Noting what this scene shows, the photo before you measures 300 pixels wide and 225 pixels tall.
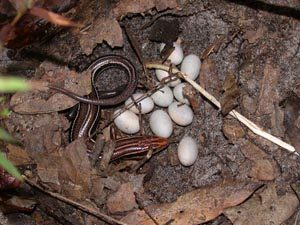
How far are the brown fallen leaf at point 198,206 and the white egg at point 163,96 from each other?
812 millimetres

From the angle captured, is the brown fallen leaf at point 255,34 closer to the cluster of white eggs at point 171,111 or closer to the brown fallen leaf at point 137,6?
the cluster of white eggs at point 171,111

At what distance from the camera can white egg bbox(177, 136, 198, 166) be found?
4.42m

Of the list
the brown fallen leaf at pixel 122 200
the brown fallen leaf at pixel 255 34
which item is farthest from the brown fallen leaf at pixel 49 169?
the brown fallen leaf at pixel 255 34

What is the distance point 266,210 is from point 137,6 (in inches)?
79.2

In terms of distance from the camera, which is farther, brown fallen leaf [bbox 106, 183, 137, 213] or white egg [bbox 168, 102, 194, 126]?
white egg [bbox 168, 102, 194, 126]

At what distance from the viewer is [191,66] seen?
4.50 metres

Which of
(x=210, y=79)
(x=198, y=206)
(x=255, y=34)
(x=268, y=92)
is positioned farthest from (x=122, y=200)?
(x=255, y=34)

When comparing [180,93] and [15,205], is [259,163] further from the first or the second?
[15,205]

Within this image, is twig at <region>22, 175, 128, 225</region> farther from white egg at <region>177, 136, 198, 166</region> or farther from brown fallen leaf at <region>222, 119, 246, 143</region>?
brown fallen leaf at <region>222, 119, 246, 143</region>

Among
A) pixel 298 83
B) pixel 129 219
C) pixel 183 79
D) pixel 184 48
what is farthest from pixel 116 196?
pixel 298 83

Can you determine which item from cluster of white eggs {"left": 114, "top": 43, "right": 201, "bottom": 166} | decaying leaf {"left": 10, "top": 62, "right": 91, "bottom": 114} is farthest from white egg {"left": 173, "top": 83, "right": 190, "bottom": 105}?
decaying leaf {"left": 10, "top": 62, "right": 91, "bottom": 114}

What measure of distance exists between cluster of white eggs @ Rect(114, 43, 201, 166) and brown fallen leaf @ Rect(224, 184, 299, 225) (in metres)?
0.57

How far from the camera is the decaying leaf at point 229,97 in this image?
4.46m

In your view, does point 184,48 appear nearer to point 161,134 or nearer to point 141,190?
point 161,134
